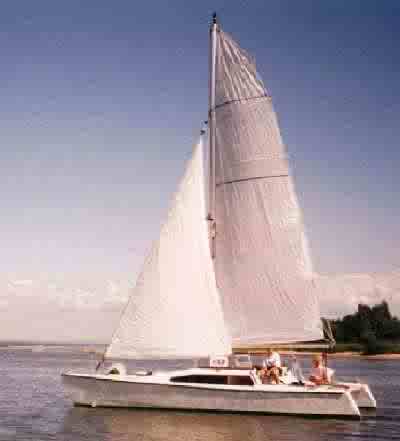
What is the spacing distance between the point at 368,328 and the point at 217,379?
88.0 metres

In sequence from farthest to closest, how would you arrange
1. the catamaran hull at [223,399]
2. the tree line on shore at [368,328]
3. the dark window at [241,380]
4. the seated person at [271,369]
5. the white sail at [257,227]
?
the tree line on shore at [368,328] < the white sail at [257,227] < the seated person at [271,369] < the dark window at [241,380] < the catamaran hull at [223,399]

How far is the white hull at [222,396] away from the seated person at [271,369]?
46cm

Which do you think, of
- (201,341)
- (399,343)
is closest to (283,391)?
(201,341)

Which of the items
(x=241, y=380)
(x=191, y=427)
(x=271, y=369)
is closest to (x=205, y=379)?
(x=241, y=380)

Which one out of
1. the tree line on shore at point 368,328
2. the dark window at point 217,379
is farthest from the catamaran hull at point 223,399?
the tree line on shore at point 368,328

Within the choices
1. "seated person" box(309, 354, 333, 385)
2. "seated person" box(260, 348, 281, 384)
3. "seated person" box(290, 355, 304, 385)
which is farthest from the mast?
"seated person" box(309, 354, 333, 385)

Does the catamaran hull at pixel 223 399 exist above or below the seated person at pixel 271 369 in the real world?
below

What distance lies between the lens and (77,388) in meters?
24.8

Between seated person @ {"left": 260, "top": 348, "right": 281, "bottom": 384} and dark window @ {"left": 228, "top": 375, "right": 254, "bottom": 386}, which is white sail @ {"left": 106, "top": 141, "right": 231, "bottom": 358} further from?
seated person @ {"left": 260, "top": 348, "right": 281, "bottom": 384}

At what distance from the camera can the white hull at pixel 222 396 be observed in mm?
22312

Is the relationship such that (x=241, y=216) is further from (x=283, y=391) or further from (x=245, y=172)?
(x=283, y=391)

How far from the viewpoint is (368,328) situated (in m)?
105

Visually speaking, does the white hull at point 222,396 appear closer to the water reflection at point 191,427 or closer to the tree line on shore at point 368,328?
the water reflection at point 191,427

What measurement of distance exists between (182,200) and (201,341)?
5704 millimetres
